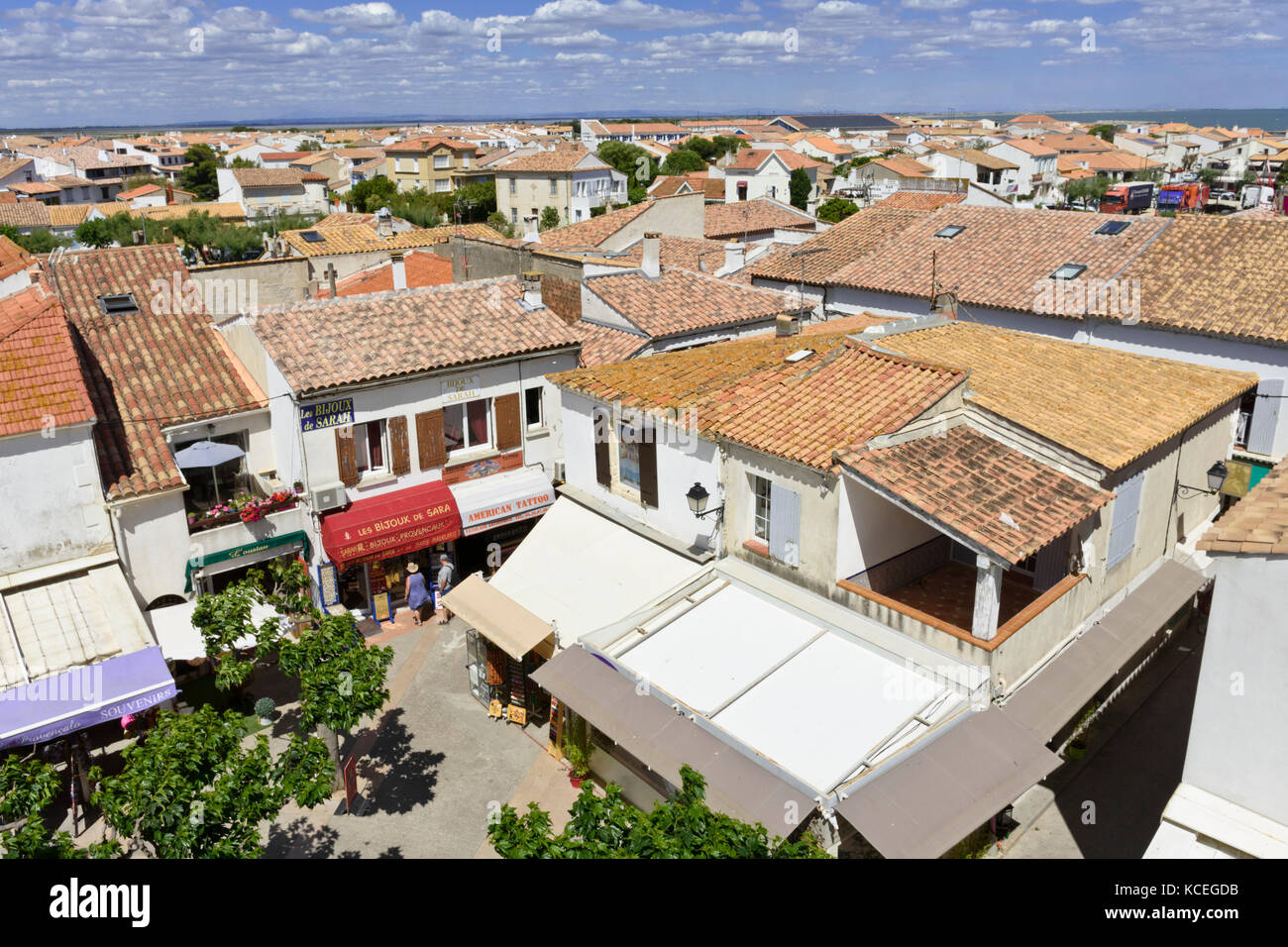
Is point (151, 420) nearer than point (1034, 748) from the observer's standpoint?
No

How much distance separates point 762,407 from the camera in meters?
14.5

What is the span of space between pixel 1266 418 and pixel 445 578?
1825 centimetres

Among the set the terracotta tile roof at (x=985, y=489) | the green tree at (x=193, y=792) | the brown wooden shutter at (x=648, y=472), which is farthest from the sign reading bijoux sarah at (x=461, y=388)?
the green tree at (x=193, y=792)

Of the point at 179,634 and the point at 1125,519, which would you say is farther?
the point at 179,634

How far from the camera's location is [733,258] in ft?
106

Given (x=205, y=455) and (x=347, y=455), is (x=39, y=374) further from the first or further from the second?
(x=347, y=455)

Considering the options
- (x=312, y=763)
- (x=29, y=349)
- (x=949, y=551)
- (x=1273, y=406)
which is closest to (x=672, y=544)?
(x=949, y=551)

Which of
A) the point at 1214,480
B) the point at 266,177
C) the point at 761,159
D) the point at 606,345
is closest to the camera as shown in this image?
the point at 1214,480

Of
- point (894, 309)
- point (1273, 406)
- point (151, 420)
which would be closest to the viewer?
point (151, 420)

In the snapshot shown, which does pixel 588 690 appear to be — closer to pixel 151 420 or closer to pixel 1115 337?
pixel 151 420

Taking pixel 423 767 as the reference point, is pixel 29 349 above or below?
above

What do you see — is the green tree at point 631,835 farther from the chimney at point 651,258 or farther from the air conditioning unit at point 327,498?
the chimney at point 651,258

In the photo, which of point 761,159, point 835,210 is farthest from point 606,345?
point 761,159

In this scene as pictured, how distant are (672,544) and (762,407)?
284cm
